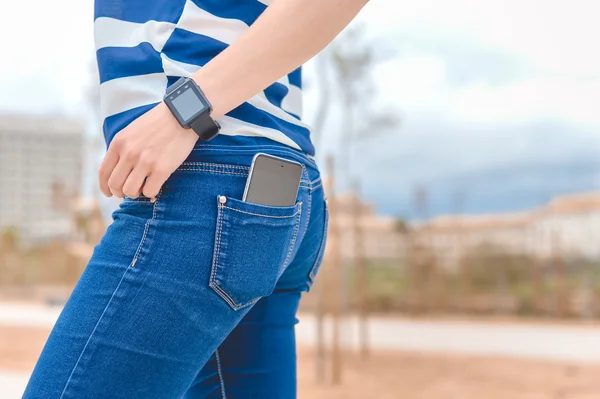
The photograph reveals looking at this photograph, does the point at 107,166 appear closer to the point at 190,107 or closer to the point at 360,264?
the point at 190,107

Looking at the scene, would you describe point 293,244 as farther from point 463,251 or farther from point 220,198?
point 463,251

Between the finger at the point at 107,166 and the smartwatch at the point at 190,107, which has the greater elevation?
the smartwatch at the point at 190,107

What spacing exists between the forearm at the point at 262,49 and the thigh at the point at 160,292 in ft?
0.20

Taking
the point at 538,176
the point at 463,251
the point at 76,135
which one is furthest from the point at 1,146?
the point at 538,176

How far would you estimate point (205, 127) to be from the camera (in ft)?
1.51

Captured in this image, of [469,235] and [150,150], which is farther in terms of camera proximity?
[469,235]

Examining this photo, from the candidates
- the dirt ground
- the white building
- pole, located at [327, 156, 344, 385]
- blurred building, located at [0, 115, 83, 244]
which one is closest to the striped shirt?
pole, located at [327, 156, 344, 385]

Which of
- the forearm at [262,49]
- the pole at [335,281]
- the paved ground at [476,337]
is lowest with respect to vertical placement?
the paved ground at [476,337]

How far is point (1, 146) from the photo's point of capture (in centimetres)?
997

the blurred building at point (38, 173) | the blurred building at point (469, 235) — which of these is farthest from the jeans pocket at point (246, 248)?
the blurred building at point (38, 173)

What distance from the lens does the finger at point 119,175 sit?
0.46 metres

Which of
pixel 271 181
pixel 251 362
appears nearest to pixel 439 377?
pixel 251 362

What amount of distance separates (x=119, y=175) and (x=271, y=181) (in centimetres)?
12

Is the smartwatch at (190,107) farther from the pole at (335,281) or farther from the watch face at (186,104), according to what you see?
the pole at (335,281)
